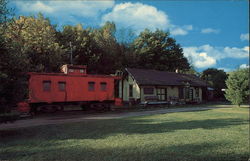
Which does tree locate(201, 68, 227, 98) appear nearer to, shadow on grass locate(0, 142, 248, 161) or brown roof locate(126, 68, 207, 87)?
brown roof locate(126, 68, 207, 87)

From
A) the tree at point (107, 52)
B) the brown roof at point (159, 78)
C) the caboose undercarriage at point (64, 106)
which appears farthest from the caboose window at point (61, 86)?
the tree at point (107, 52)

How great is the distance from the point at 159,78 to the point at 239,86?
34.0 feet

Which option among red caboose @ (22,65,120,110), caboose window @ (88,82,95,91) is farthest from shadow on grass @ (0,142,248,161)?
caboose window @ (88,82,95,91)

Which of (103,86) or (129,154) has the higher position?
(103,86)

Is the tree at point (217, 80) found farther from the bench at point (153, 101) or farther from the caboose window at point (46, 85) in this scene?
the caboose window at point (46, 85)

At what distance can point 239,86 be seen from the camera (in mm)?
23078

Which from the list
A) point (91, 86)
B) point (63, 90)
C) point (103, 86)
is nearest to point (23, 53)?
point (63, 90)

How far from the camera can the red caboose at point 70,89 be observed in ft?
54.5

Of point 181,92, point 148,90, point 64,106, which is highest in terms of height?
point 148,90

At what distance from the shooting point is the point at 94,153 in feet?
19.8

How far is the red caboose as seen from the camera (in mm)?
16609

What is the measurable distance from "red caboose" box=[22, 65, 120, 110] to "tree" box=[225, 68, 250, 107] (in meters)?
13.8

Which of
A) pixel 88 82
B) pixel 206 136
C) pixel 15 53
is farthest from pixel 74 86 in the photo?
pixel 206 136

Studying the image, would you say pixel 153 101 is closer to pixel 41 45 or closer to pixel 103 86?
pixel 103 86
